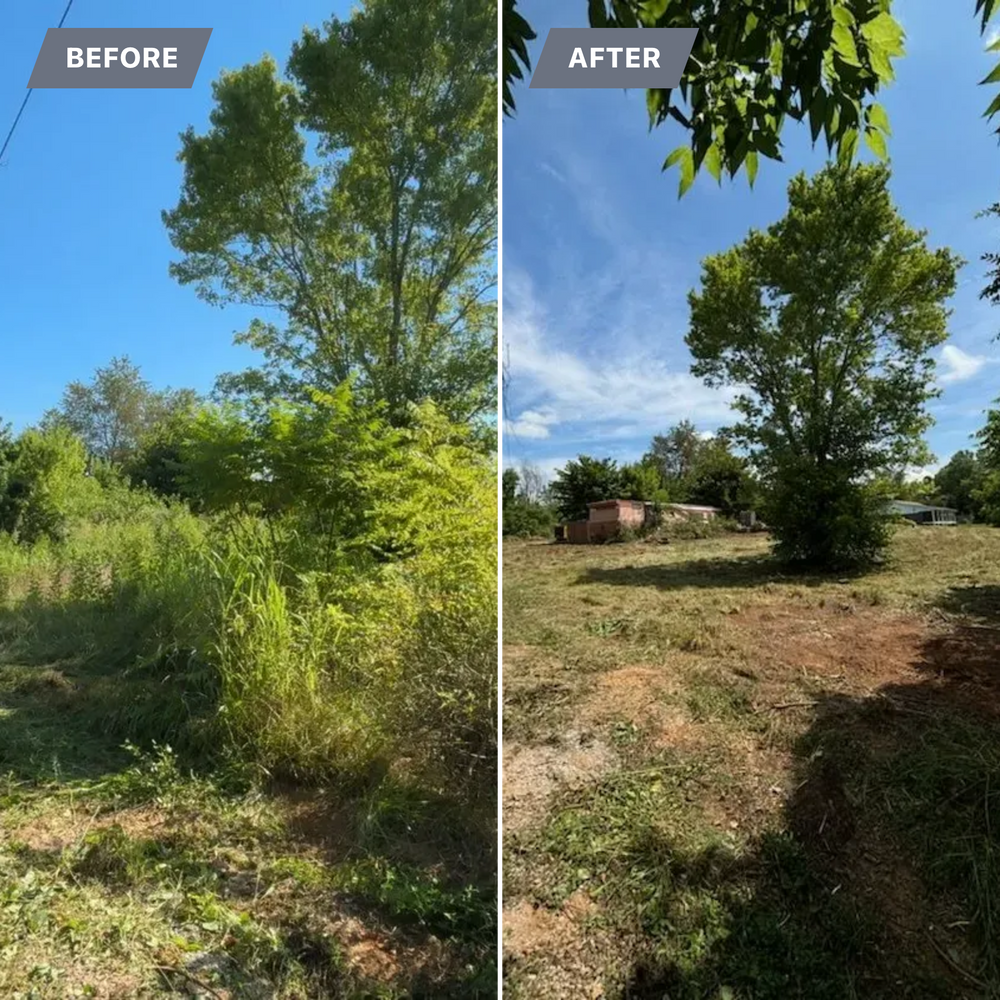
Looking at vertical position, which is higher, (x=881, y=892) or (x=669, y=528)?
(x=669, y=528)

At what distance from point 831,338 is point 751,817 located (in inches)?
329

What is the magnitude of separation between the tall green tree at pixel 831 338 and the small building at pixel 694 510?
1.78m

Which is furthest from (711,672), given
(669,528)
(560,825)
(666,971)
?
(669,528)

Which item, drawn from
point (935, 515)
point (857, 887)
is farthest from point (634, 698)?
point (935, 515)

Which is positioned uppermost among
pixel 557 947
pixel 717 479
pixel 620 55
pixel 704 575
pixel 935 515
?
pixel 620 55

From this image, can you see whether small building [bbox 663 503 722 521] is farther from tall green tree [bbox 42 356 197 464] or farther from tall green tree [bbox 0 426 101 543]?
tall green tree [bbox 42 356 197 464]

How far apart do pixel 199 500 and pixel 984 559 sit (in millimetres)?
7272

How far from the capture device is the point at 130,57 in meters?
1.55

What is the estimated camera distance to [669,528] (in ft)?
33.3

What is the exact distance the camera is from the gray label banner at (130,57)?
1.53 metres

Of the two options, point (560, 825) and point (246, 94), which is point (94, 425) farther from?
point (560, 825)

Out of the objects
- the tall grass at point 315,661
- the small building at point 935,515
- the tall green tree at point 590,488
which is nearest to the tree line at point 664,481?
the tall green tree at point 590,488

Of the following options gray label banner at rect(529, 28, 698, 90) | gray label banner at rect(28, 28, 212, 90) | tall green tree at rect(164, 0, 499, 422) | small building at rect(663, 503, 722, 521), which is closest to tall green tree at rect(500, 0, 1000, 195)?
gray label banner at rect(529, 28, 698, 90)

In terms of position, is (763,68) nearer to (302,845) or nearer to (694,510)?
(302,845)
